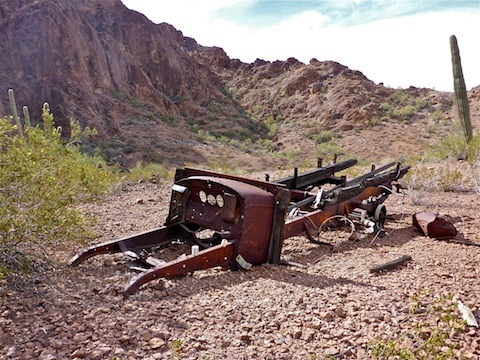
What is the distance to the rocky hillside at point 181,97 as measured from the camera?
86.6 feet

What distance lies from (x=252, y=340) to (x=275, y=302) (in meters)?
0.55

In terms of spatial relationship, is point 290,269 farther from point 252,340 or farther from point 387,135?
point 387,135

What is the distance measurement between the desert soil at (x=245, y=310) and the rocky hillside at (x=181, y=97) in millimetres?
19573

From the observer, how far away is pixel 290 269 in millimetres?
3945

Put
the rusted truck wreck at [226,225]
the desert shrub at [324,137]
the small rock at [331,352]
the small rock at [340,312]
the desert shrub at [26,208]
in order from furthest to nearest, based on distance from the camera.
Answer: the desert shrub at [324,137] < the rusted truck wreck at [226,225] < the desert shrub at [26,208] < the small rock at [340,312] < the small rock at [331,352]

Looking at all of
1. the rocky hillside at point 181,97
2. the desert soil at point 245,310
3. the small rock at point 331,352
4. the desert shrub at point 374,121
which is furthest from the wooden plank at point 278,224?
the desert shrub at point 374,121

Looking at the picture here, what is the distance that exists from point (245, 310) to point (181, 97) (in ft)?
129

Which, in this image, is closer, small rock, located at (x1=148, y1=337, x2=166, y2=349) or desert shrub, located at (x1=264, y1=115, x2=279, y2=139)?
small rock, located at (x1=148, y1=337, x2=166, y2=349)

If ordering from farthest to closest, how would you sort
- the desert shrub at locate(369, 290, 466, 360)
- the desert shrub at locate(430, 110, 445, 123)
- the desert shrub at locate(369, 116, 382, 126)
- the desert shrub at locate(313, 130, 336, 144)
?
the desert shrub at locate(430, 110, 445, 123), the desert shrub at locate(369, 116, 382, 126), the desert shrub at locate(313, 130, 336, 144), the desert shrub at locate(369, 290, 466, 360)

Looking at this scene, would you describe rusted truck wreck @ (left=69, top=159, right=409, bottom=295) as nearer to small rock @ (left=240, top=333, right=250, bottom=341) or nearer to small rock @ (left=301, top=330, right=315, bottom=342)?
small rock @ (left=240, top=333, right=250, bottom=341)

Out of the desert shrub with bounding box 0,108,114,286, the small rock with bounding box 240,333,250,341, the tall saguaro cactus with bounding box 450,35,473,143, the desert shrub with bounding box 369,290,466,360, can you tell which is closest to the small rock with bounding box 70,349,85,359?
the small rock with bounding box 240,333,250,341

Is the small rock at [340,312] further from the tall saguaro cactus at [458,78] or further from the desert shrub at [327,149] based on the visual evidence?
the desert shrub at [327,149]

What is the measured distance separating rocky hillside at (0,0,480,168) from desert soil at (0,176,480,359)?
64.2 feet

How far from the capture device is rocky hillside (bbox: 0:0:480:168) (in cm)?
2639
